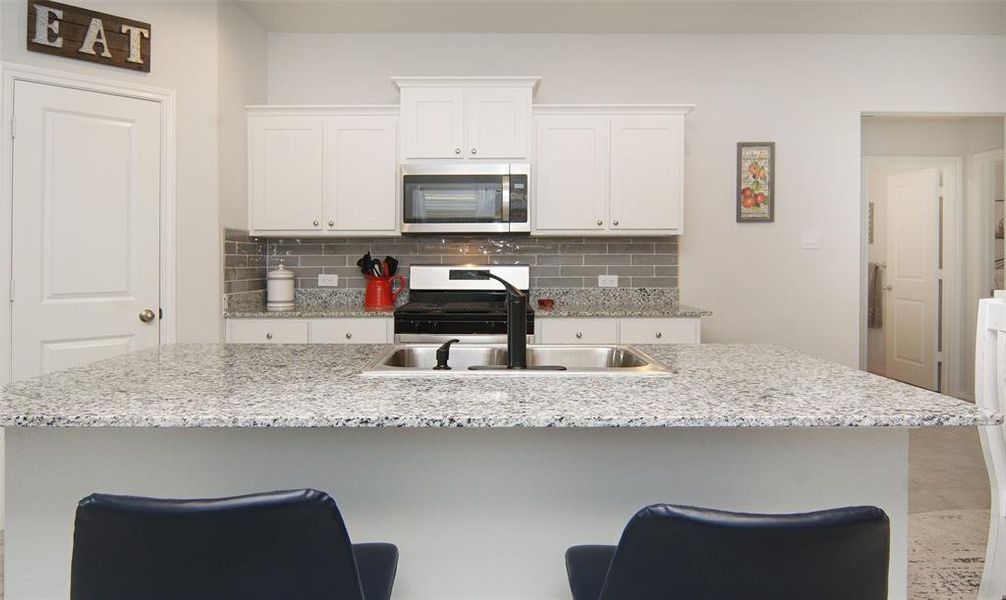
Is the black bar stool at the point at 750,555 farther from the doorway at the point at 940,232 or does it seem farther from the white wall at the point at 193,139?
the doorway at the point at 940,232

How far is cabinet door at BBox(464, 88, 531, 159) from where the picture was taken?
12.0 ft

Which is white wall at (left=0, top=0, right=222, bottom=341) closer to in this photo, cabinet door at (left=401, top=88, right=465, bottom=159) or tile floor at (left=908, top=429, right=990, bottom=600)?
cabinet door at (left=401, top=88, right=465, bottom=159)

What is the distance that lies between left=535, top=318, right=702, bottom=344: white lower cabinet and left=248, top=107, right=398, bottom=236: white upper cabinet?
3.62ft

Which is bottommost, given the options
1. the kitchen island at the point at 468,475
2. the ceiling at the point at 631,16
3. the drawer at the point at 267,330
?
the kitchen island at the point at 468,475

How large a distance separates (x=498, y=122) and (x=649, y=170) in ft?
3.01

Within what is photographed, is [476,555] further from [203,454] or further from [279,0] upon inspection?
[279,0]

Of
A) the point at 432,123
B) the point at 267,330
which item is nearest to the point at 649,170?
the point at 432,123

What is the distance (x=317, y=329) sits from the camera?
3500 mm

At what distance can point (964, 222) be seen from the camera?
17.8 feet

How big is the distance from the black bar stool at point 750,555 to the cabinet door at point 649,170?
10.0 ft

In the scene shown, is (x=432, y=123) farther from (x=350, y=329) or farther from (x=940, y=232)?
(x=940, y=232)

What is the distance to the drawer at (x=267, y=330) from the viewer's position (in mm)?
3500

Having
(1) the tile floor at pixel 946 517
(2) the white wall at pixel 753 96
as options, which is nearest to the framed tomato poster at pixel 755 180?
(2) the white wall at pixel 753 96

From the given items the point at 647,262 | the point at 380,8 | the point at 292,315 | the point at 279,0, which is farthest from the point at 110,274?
the point at 647,262
